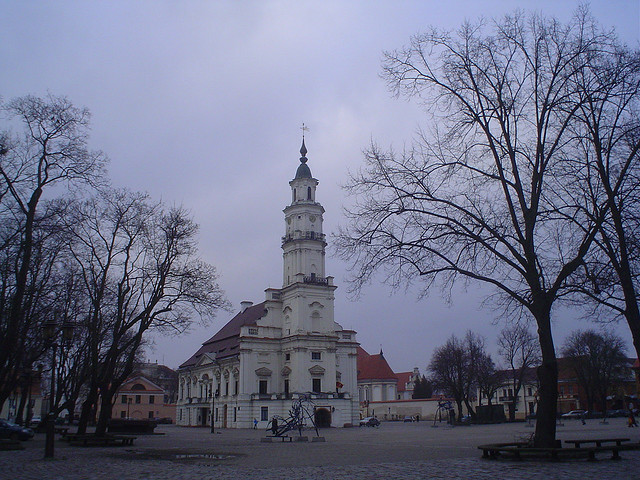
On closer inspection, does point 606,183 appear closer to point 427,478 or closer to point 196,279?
point 427,478

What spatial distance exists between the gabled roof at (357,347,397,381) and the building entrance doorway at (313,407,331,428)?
1913 inches

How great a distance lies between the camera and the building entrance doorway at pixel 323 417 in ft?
228

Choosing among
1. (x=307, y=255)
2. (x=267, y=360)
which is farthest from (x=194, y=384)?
(x=307, y=255)

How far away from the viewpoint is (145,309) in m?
30.7

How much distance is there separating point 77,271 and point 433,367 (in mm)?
55911

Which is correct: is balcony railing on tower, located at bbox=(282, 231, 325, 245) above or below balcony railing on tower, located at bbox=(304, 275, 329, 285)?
above

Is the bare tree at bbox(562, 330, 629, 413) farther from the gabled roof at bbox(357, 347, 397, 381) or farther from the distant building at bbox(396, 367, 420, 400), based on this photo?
the distant building at bbox(396, 367, 420, 400)

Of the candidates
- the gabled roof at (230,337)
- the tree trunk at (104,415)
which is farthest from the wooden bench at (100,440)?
the gabled roof at (230,337)

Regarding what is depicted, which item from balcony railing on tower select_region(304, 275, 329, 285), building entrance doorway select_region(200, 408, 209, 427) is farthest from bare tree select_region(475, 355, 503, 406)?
building entrance doorway select_region(200, 408, 209, 427)

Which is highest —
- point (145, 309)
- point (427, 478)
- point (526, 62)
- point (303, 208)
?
point (303, 208)

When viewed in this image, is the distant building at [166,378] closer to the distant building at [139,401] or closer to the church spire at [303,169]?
the distant building at [139,401]

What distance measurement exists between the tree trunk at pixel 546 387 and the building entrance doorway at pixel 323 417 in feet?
178

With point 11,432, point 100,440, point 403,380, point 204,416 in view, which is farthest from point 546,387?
point 403,380

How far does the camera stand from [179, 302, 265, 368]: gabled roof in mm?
81000
